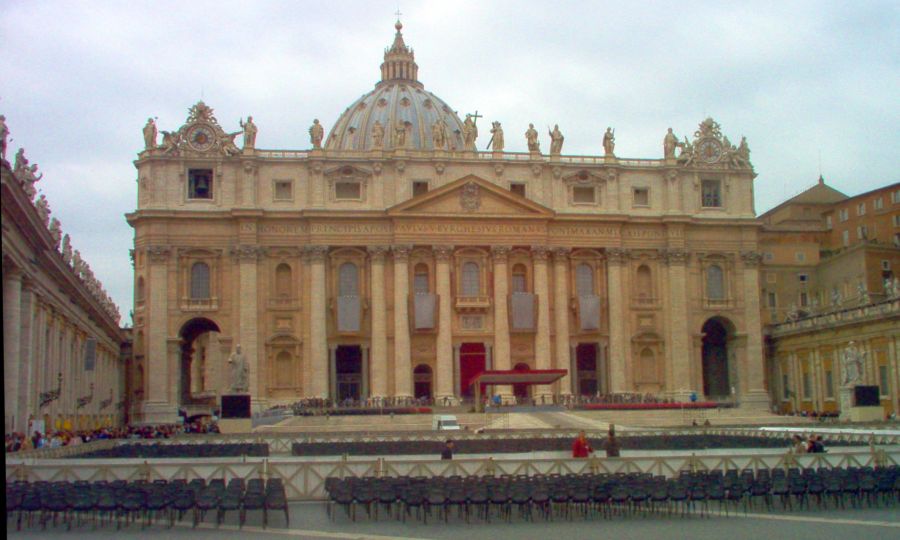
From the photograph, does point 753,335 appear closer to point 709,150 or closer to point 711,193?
point 711,193

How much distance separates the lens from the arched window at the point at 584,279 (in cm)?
8781

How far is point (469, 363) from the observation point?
A: 86312 millimetres

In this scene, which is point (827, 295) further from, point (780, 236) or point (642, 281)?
point (642, 281)

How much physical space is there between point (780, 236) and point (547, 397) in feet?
99.3

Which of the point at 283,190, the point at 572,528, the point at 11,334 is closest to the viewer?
the point at 572,528

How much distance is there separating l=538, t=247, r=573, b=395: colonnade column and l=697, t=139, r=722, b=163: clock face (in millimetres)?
15306

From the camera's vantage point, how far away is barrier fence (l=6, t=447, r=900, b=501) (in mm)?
26297

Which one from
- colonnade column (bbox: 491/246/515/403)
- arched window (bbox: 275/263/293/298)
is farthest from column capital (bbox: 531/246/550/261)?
arched window (bbox: 275/263/293/298)

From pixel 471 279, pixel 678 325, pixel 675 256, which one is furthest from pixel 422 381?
pixel 675 256

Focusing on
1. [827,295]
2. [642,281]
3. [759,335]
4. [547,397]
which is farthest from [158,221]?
[827,295]

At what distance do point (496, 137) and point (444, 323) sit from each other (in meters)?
16.4

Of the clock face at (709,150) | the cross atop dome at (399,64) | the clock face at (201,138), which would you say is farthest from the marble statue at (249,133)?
the cross atop dome at (399,64)

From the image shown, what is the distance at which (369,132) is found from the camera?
5192 inches

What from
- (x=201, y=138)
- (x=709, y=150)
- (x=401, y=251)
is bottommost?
(x=401, y=251)
